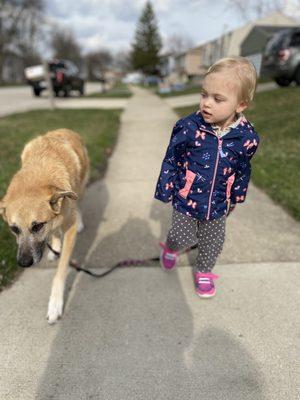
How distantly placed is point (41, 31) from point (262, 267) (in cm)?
8094

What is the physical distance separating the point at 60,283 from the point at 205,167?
152cm

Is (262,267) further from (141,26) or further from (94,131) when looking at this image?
(141,26)

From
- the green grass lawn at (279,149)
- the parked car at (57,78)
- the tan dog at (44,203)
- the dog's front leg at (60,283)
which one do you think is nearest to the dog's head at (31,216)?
the tan dog at (44,203)

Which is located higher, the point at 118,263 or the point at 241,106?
the point at 241,106

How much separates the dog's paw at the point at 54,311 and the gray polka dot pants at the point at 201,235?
1.07 meters

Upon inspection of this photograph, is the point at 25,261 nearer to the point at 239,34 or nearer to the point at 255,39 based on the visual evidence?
the point at 255,39

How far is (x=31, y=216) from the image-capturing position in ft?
8.18

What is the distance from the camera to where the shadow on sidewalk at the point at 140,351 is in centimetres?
217

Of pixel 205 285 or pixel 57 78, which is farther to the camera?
pixel 57 78

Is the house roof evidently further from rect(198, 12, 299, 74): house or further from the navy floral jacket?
the navy floral jacket

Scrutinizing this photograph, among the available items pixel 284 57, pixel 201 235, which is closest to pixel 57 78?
pixel 284 57

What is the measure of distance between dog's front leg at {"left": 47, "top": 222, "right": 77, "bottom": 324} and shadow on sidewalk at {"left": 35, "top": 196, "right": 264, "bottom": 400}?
0.33 feet

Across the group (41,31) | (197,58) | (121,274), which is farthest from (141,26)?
(121,274)

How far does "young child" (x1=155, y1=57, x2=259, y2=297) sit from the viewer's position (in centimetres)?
253
